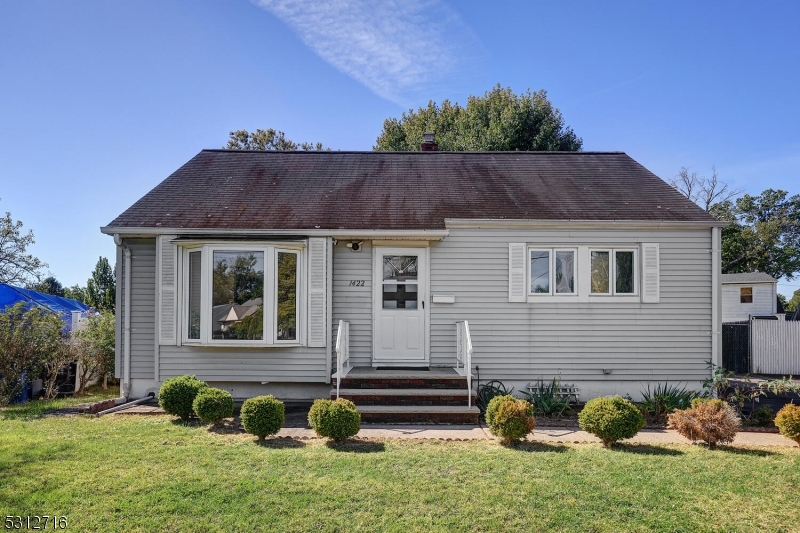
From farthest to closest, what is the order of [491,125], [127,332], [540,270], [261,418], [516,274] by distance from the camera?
1. [491,125]
2. [540,270]
3. [516,274]
4. [127,332]
5. [261,418]

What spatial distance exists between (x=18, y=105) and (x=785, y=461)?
55.0 feet

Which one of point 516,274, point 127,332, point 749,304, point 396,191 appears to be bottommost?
point 127,332

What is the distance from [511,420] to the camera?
6.20 metres

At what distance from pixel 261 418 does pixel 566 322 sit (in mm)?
6033

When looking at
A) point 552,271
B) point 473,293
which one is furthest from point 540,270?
point 473,293

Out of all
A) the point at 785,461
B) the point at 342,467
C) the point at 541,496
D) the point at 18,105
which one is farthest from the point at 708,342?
the point at 18,105

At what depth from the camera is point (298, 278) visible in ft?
29.3

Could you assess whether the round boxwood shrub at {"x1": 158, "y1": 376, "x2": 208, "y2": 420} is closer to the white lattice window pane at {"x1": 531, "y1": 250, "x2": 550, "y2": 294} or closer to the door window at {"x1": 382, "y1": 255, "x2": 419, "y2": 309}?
the door window at {"x1": 382, "y1": 255, "x2": 419, "y2": 309}

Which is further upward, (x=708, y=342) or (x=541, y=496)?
(x=708, y=342)

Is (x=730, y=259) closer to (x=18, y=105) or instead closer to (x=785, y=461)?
(x=785, y=461)

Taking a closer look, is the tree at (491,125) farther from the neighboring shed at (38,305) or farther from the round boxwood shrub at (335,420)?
the round boxwood shrub at (335,420)

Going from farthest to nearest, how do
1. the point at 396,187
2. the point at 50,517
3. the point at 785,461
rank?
the point at 396,187
the point at 785,461
the point at 50,517

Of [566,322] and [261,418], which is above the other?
[566,322]

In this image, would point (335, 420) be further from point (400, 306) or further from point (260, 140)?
point (260, 140)
